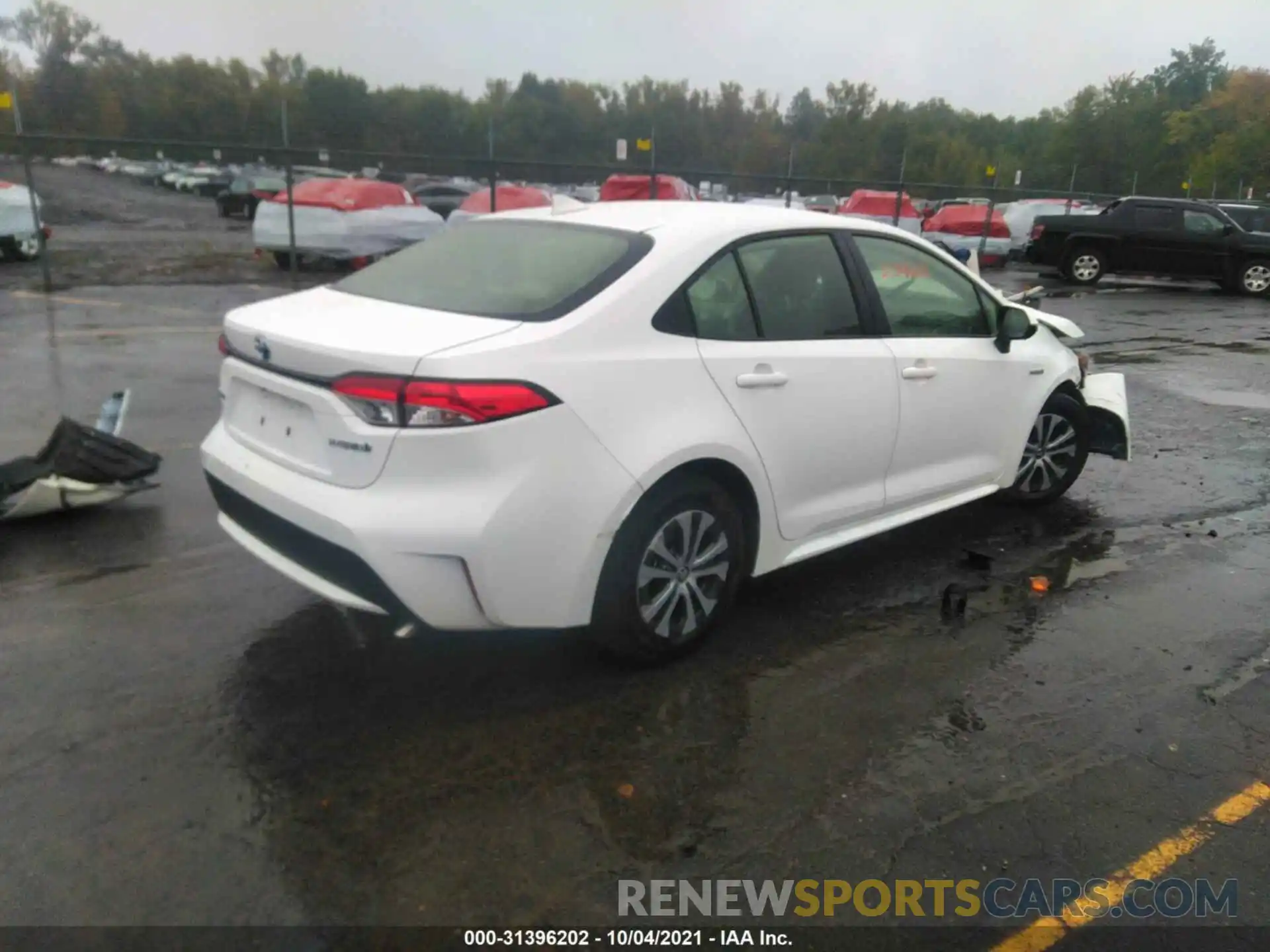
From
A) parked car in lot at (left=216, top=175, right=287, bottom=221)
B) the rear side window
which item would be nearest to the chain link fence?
parked car in lot at (left=216, top=175, right=287, bottom=221)

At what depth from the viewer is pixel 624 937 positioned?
2545 millimetres

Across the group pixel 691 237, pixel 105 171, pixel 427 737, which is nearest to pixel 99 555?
pixel 427 737

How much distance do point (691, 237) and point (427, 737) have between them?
2.01m

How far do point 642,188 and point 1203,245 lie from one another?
1078 cm

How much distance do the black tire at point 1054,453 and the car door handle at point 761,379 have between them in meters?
2.21

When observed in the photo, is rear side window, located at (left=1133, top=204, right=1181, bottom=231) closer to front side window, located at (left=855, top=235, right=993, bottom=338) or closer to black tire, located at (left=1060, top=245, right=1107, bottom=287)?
black tire, located at (left=1060, top=245, right=1107, bottom=287)

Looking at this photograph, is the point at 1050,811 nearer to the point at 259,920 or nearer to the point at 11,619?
the point at 259,920

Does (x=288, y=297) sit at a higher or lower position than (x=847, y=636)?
higher

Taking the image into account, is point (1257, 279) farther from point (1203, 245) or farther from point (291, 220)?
point (291, 220)

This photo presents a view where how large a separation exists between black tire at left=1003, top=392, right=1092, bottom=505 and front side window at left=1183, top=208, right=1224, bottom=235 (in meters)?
16.4

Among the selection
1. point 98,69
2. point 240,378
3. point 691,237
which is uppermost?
point 98,69

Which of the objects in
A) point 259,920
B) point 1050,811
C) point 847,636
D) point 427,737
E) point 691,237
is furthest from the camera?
point 847,636

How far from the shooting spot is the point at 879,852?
286cm

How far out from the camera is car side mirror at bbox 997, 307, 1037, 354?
16.2ft
